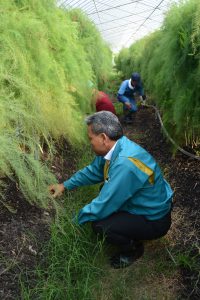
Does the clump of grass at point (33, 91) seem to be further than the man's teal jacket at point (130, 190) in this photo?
Yes

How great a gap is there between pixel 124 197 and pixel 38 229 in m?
0.59

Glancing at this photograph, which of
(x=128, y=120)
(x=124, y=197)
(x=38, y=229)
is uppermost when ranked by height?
(x=124, y=197)

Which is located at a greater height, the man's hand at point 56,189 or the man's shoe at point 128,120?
the man's hand at point 56,189

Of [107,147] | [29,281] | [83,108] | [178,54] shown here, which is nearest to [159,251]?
[107,147]

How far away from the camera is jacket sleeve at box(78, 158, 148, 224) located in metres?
2.29

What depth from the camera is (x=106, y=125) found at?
243cm

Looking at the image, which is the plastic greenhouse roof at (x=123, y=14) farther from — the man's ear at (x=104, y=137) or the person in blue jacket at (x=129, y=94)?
the man's ear at (x=104, y=137)

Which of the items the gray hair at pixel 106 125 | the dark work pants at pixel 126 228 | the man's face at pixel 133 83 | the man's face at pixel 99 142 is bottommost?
the dark work pants at pixel 126 228

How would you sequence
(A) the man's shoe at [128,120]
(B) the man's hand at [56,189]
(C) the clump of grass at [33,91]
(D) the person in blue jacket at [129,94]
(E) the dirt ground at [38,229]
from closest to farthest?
(E) the dirt ground at [38,229], (C) the clump of grass at [33,91], (B) the man's hand at [56,189], (A) the man's shoe at [128,120], (D) the person in blue jacket at [129,94]

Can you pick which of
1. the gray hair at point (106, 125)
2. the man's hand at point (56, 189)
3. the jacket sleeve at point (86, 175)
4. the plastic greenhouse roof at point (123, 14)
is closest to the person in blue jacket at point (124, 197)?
the gray hair at point (106, 125)

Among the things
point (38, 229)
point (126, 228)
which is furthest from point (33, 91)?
point (126, 228)

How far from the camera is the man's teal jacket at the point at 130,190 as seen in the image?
2.29m

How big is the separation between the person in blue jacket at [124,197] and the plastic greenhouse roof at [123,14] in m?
8.42

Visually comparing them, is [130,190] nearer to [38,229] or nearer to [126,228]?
[126,228]
